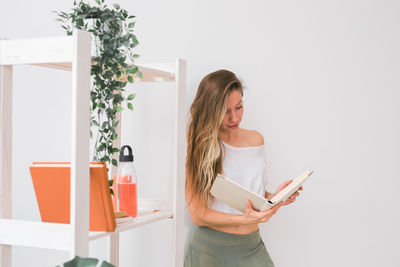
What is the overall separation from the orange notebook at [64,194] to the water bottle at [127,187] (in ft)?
0.63

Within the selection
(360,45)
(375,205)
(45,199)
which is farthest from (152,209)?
(360,45)

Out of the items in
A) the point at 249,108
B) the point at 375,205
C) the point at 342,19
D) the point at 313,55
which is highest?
the point at 342,19

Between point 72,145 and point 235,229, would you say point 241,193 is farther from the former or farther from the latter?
point 72,145

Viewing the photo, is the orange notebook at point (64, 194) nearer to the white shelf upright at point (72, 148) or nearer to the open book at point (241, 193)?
the white shelf upright at point (72, 148)

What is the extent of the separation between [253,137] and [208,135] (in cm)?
23

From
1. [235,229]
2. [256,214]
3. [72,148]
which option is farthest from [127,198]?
[235,229]

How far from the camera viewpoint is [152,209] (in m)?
1.80

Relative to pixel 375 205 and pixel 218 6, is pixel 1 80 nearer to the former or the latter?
pixel 218 6

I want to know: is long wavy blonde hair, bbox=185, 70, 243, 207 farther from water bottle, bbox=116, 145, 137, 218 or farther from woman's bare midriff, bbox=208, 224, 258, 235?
water bottle, bbox=116, 145, 137, 218

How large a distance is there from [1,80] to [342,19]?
148 cm

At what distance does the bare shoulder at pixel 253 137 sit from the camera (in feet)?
6.95

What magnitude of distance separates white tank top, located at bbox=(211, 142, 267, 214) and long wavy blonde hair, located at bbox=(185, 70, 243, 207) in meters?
0.06

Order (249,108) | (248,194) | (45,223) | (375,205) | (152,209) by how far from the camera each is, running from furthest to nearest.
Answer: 1. (249,108)
2. (375,205)
3. (152,209)
4. (248,194)
5. (45,223)

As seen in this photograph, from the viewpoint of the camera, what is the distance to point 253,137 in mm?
2133
